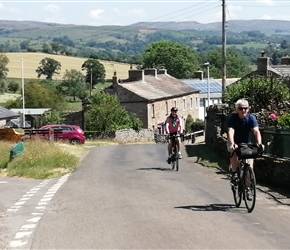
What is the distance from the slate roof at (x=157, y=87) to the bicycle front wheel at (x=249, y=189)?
51.4m

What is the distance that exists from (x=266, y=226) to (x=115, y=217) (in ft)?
7.95

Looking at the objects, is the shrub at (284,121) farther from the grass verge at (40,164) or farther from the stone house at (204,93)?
the stone house at (204,93)

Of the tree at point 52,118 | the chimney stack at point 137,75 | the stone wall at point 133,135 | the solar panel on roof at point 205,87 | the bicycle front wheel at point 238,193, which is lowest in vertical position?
the stone wall at point 133,135

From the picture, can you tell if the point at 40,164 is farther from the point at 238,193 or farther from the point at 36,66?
the point at 36,66

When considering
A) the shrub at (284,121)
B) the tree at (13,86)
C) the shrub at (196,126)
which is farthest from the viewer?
the tree at (13,86)

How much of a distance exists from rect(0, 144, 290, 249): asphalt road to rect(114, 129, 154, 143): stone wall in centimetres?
3774

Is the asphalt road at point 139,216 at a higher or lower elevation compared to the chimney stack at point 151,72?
lower

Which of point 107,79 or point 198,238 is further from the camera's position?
point 107,79

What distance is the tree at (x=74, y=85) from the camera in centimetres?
11744

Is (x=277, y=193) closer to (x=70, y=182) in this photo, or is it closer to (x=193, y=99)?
(x=70, y=182)

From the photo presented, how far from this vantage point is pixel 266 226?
955 cm

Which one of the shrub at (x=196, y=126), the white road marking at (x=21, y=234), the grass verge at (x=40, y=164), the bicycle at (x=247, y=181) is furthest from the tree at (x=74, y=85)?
the white road marking at (x=21, y=234)

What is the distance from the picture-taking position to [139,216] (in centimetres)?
1052

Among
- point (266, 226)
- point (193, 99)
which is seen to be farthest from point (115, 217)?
point (193, 99)
